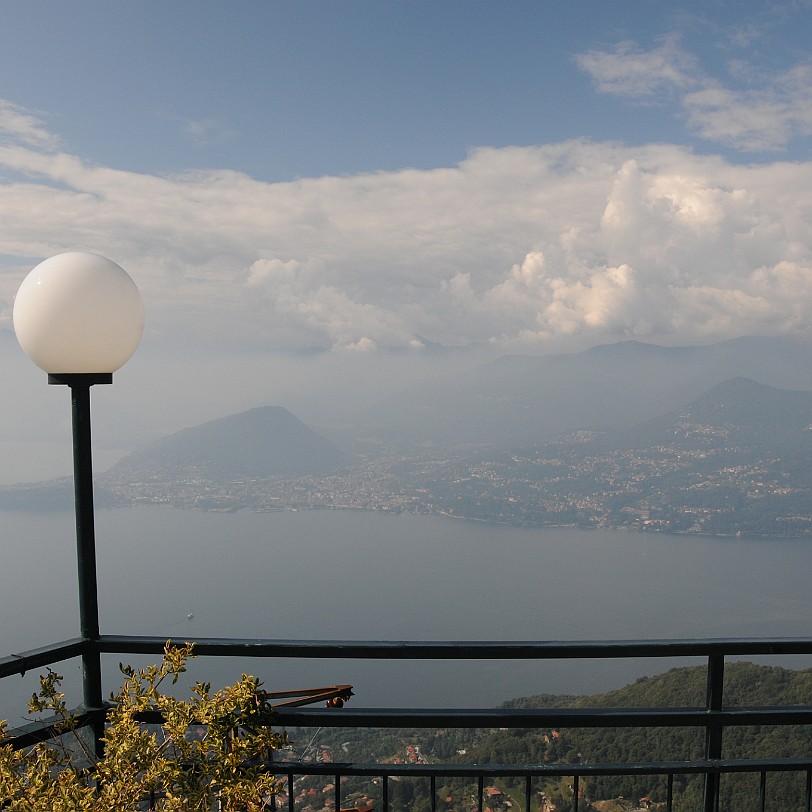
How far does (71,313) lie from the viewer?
7.49 ft

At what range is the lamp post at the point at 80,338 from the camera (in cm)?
228

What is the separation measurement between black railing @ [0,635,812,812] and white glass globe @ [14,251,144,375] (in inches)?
36.6

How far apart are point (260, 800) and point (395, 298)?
169 meters

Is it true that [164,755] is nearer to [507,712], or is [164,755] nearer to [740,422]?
[507,712]

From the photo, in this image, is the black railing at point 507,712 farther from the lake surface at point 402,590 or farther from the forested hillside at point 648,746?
the lake surface at point 402,590

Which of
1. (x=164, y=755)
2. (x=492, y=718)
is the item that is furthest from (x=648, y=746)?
(x=164, y=755)

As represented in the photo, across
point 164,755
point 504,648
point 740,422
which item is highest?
point 504,648

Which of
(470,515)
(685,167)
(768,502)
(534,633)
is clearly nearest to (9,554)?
(470,515)

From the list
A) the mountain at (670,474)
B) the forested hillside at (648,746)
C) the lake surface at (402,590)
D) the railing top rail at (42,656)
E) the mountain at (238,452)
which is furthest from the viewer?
the mountain at (238,452)

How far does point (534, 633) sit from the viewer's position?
62.2 metres

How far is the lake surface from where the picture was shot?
49.2 m

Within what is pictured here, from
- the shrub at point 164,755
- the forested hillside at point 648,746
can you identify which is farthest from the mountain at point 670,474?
the shrub at point 164,755

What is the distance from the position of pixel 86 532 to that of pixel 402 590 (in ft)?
254

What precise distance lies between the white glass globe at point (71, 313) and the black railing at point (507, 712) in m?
0.93
